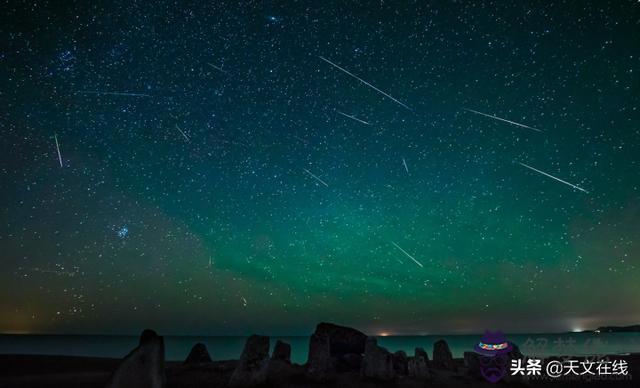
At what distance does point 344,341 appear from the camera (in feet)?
53.3

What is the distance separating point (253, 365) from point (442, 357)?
1152cm

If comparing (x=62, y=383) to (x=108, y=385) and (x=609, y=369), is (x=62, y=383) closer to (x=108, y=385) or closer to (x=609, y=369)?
(x=108, y=385)

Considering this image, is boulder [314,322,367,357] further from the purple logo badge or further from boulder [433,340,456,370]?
the purple logo badge

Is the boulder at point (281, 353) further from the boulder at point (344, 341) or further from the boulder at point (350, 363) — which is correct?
the boulder at point (350, 363)

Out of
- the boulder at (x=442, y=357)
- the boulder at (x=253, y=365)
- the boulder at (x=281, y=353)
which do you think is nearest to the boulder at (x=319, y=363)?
the boulder at (x=253, y=365)

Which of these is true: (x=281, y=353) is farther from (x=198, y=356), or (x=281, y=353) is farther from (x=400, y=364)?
Answer: (x=400, y=364)

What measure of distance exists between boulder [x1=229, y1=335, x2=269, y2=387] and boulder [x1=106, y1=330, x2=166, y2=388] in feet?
9.25

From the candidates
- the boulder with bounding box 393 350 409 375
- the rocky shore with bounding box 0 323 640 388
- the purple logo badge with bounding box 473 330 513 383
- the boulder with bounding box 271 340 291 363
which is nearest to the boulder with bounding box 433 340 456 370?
the rocky shore with bounding box 0 323 640 388

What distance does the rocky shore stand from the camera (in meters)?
8.19

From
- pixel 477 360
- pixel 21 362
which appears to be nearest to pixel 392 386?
pixel 477 360

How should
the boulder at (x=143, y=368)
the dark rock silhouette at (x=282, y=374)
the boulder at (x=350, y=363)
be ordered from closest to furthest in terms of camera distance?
1. the boulder at (x=143, y=368)
2. the dark rock silhouette at (x=282, y=374)
3. the boulder at (x=350, y=363)

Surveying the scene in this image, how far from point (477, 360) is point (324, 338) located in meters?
6.56

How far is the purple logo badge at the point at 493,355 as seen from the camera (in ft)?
42.8

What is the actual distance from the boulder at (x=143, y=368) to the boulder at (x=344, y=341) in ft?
29.4
